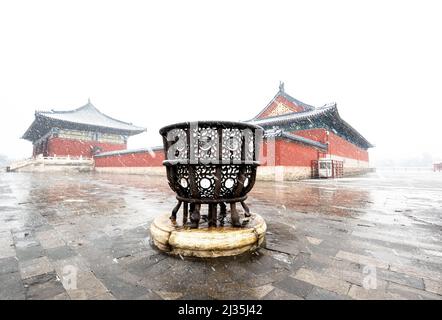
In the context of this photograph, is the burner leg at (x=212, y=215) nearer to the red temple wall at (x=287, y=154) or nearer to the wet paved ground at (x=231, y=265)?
the wet paved ground at (x=231, y=265)

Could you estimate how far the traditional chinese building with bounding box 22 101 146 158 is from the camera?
29312mm

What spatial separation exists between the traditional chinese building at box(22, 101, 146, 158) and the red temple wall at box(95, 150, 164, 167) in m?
3.53

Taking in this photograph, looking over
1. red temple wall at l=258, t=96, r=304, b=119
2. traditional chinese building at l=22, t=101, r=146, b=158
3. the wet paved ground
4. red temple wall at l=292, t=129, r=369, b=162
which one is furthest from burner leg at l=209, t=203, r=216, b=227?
traditional chinese building at l=22, t=101, r=146, b=158

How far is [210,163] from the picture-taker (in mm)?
2154

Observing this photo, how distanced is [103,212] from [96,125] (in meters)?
32.3

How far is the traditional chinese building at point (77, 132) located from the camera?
29312 mm

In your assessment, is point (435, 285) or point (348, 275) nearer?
point (435, 285)

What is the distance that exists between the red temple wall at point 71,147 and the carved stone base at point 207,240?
3324 centimetres

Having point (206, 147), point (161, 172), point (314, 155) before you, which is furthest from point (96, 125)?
point (206, 147)

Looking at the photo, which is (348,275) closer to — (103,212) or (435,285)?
(435,285)

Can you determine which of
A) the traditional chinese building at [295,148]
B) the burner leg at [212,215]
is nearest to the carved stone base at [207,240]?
the burner leg at [212,215]

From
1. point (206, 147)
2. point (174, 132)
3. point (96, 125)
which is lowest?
point (206, 147)
